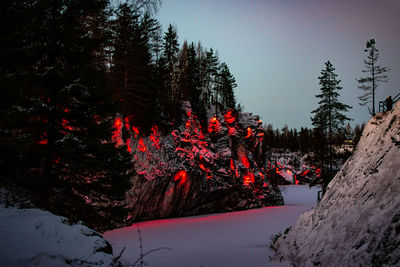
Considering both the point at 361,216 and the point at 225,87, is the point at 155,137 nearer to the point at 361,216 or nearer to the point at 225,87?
the point at 361,216

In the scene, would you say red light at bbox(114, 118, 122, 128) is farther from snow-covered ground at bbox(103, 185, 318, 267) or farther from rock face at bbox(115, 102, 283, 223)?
snow-covered ground at bbox(103, 185, 318, 267)

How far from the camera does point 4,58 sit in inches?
271

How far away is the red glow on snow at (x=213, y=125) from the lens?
28.5m

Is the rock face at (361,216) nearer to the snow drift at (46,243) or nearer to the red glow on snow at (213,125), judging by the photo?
the snow drift at (46,243)

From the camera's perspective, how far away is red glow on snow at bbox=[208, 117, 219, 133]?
93.5ft

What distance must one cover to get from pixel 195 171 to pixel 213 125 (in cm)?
856

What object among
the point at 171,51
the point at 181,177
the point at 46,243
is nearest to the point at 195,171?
the point at 181,177

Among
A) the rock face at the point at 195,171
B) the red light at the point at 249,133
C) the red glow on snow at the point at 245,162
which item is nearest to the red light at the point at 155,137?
the rock face at the point at 195,171

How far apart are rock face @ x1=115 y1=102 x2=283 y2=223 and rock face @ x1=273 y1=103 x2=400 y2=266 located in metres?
12.1

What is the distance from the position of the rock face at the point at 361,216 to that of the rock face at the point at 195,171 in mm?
12118

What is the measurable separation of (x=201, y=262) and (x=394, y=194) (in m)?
6.80

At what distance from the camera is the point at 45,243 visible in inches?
147

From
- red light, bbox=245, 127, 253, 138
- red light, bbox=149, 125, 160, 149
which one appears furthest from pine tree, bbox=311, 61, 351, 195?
red light, bbox=149, 125, 160, 149

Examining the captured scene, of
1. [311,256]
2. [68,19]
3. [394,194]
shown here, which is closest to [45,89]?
[68,19]
